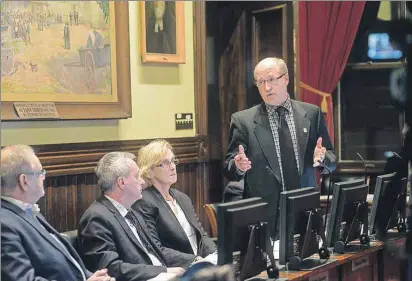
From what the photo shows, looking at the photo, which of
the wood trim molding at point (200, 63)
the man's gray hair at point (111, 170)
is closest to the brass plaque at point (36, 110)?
the man's gray hair at point (111, 170)

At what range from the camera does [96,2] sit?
11.5ft

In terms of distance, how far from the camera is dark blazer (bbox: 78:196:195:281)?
258 cm

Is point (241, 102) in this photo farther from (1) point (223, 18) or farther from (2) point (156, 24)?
(2) point (156, 24)

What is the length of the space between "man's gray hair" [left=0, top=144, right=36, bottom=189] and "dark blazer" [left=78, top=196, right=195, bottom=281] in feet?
1.52

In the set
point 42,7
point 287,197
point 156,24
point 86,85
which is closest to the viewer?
point 287,197

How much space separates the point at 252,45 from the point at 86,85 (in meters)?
1.79

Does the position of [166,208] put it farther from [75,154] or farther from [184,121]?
[184,121]

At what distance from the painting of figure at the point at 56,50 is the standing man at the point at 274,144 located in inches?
39.7

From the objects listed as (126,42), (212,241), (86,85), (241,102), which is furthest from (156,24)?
(212,241)

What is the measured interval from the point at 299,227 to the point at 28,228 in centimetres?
104

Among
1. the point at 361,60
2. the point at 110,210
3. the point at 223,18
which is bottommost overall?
the point at 110,210

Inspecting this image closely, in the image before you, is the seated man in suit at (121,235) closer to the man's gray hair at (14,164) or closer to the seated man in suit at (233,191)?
the man's gray hair at (14,164)

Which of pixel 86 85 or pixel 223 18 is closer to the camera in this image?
pixel 86 85

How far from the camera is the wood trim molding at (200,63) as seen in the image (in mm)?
4383
